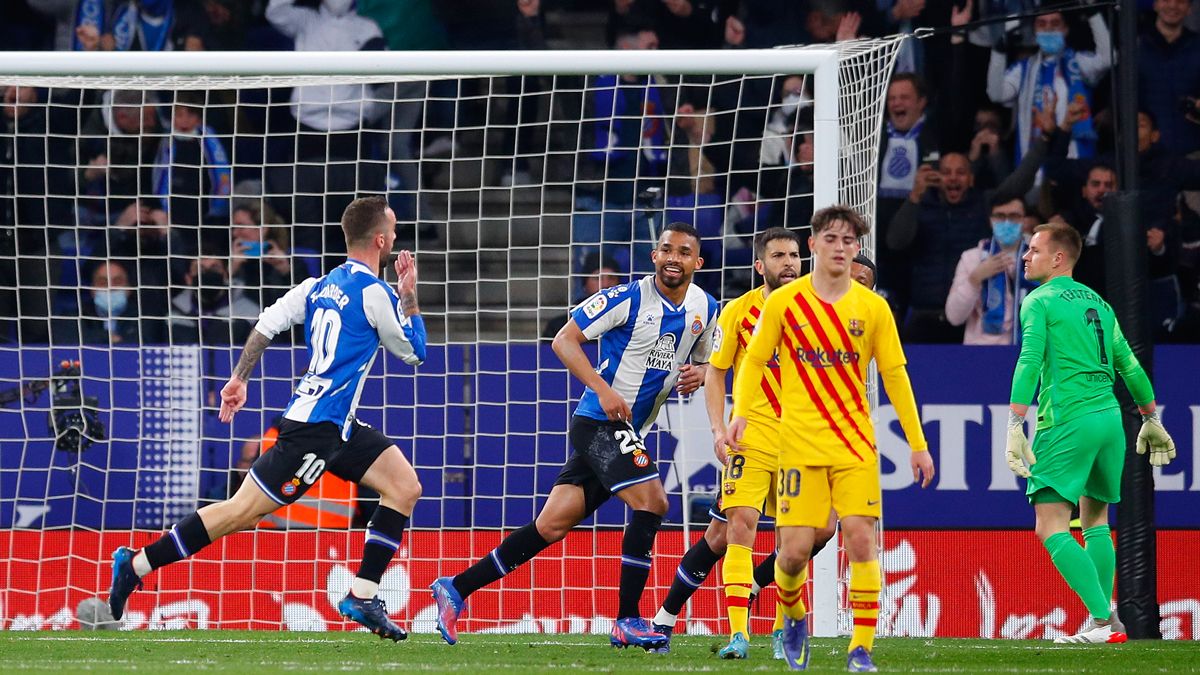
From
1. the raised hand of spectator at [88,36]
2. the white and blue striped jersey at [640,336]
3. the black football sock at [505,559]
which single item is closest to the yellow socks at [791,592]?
the white and blue striped jersey at [640,336]

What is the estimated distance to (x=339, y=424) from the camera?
7105mm

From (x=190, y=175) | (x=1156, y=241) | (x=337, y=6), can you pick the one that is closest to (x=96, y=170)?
(x=190, y=175)

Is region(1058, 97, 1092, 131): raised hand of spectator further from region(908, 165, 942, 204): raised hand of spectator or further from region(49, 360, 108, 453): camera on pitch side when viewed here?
region(49, 360, 108, 453): camera on pitch side

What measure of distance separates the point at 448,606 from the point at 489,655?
0.48 m

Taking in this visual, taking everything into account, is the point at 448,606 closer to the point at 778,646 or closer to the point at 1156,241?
the point at 778,646

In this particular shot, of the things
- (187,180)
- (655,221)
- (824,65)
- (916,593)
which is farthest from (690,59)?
(187,180)

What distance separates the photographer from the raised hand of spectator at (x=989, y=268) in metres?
10.7

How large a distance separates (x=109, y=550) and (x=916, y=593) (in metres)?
4.64

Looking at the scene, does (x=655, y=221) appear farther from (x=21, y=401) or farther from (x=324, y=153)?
(x=21, y=401)

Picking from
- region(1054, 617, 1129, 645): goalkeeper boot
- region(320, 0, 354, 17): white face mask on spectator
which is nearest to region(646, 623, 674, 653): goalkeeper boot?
region(1054, 617, 1129, 645): goalkeeper boot

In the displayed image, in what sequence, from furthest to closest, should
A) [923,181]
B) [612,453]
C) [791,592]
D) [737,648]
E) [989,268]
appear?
[923,181], [989,268], [612,453], [737,648], [791,592]

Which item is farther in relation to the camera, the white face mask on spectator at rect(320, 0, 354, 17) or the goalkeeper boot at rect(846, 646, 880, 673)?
the white face mask on spectator at rect(320, 0, 354, 17)

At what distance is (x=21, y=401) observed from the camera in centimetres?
945

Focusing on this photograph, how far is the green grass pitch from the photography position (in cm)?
629
